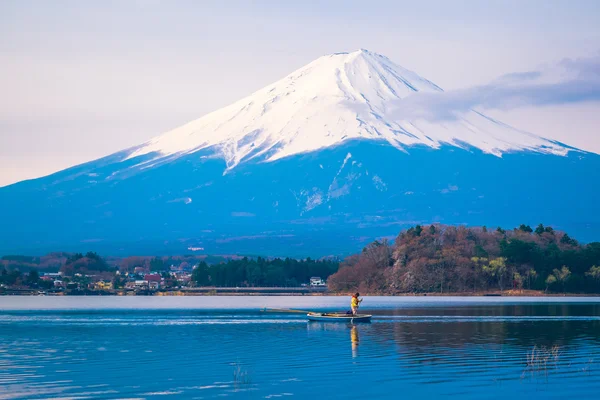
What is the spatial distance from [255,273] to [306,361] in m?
128

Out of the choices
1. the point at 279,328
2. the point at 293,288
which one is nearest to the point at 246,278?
the point at 293,288

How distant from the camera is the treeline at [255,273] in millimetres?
167250

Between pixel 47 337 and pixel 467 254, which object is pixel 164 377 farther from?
pixel 467 254

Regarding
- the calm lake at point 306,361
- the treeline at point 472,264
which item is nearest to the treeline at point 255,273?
the treeline at point 472,264

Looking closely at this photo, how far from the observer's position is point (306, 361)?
3869cm

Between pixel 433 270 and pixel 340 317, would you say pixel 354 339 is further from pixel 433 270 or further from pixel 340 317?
pixel 433 270

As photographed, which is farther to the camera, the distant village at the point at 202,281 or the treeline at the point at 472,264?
the distant village at the point at 202,281

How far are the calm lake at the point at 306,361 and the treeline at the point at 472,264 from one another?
68.2 meters

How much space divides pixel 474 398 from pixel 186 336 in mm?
24677

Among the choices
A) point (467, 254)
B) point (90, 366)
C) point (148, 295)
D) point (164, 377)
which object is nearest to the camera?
point (164, 377)

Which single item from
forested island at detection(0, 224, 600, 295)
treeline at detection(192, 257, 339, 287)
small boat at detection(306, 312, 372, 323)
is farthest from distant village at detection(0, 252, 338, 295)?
small boat at detection(306, 312, 372, 323)

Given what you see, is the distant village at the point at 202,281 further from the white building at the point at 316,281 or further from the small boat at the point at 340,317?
the small boat at the point at 340,317

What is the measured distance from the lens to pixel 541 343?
44875mm

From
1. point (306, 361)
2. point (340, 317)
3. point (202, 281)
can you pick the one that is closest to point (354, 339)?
point (306, 361)
